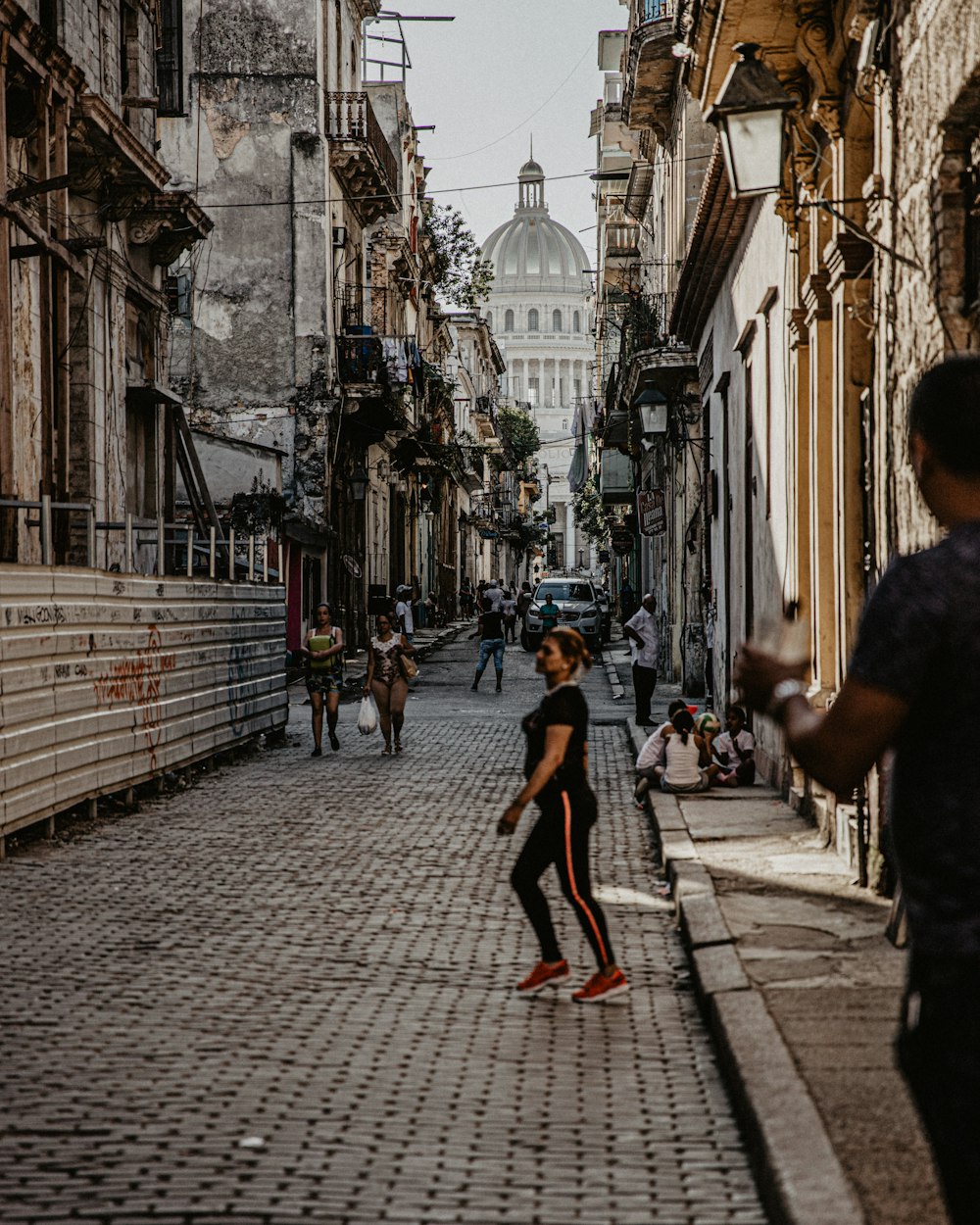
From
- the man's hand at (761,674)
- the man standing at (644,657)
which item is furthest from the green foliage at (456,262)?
the man's hand at (761,674)

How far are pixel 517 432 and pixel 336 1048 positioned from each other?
95.4m

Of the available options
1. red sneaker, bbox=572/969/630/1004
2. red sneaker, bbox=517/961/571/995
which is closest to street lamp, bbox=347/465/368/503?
red sneaker, bbox=517/961/571/995

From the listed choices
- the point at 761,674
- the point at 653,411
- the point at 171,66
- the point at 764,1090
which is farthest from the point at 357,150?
the point at 761,674

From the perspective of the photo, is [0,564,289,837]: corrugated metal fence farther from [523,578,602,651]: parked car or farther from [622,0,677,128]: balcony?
[523,578,602,651]: parked car

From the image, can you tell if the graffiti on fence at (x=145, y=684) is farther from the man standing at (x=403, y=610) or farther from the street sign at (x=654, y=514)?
the man standing at (x=403, y=610)

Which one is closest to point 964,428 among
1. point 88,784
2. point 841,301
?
point 841,301

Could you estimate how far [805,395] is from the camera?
11422 millimetres

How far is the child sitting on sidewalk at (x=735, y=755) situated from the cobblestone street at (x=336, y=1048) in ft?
6.99

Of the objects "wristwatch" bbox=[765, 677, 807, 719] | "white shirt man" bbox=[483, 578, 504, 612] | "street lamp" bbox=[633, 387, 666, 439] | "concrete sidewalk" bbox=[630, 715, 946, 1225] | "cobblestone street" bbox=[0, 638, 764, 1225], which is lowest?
"cobblestone street" bbox=[0, 638, 764, 1225]

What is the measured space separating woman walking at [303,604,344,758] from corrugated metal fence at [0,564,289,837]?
23.8 inches

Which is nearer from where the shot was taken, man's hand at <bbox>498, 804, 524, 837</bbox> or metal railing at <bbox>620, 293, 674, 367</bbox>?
man's hand at <bbox>498, 804, 524, 837</bbox>

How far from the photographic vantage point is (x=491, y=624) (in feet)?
85.7

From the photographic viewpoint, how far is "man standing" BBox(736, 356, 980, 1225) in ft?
8.84

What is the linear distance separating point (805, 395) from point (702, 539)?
33.8 ft
